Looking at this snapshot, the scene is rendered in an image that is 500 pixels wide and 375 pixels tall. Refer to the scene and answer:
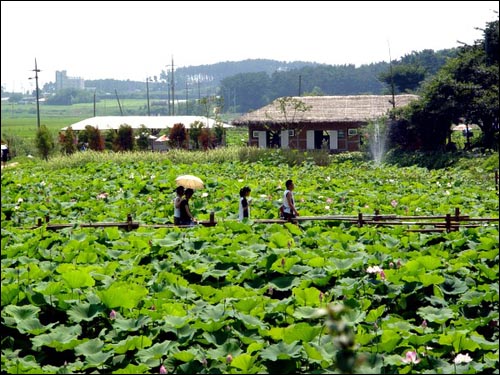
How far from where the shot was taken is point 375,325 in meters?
4.50

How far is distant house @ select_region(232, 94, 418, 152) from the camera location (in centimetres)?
3209

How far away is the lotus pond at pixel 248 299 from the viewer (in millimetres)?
4113

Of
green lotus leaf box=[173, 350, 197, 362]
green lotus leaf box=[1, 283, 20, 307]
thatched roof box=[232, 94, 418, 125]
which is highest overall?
thatched roof box=[232, 94, 418, 125]

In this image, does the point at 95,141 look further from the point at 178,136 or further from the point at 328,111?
the point at 328,111

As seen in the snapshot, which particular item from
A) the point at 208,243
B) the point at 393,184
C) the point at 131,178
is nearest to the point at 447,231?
the point at 208,243

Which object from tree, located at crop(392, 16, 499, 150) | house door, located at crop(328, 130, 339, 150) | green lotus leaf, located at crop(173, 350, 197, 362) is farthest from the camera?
house door, located at crop(328, 130, 339, 150)

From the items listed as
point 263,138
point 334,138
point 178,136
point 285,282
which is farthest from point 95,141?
point 285,282

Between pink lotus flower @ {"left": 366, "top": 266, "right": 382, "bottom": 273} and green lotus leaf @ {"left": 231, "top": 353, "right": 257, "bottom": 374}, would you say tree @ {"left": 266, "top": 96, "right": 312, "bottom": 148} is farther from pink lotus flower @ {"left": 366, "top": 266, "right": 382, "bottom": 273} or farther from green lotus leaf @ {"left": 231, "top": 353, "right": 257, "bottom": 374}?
green lotus leaf @ {"left": 231, "top": 353, "right": 257, "bottom": 374}

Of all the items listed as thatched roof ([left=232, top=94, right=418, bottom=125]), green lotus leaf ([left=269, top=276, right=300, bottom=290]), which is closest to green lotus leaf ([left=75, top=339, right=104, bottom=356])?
green lotus leaf ([left=269, top=276, right=300, bottom=290])

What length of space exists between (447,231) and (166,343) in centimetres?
406

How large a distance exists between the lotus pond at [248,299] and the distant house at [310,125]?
24.0 m

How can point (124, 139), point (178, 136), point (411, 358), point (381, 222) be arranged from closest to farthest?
point (411, 358)
point (381, 222)
point (124, 139)
point (178, 136)

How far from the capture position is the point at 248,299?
15.6 feet

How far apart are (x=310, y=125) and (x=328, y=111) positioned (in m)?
1.18
